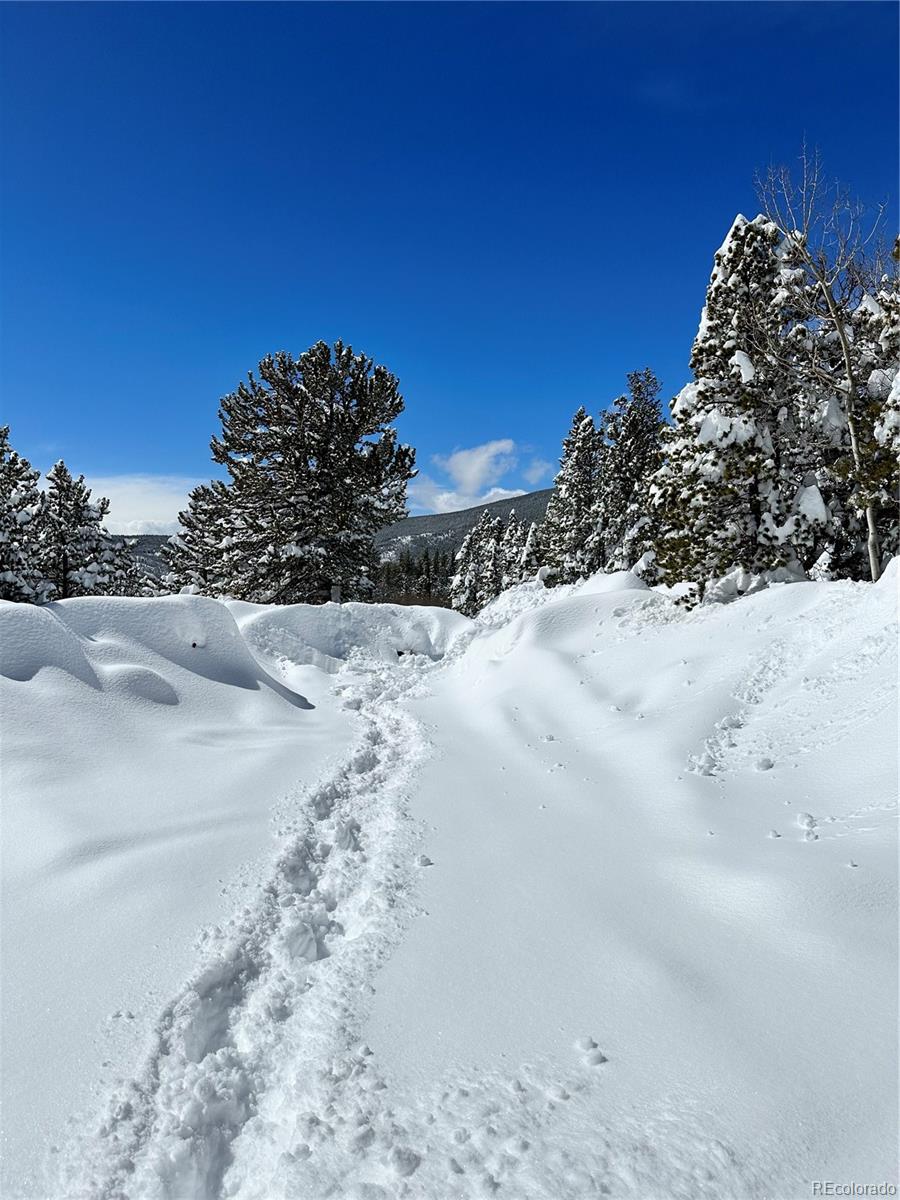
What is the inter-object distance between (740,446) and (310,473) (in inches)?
552

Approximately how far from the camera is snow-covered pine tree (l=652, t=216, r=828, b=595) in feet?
39.9

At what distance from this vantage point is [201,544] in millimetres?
28359

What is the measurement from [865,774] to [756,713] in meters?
1.99

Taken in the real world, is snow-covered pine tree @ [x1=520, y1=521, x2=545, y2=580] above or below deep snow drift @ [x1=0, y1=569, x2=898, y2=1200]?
above

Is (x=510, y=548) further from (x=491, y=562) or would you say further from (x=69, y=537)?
(x=69, y=537)

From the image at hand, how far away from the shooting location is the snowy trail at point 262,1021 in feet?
8.32

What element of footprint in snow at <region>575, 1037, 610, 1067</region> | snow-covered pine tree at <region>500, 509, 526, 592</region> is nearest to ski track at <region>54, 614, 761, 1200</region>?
footprint in snow at <region>575, 1037, 610, 1067</region>

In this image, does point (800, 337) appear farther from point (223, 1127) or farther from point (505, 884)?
point (223, 1127)

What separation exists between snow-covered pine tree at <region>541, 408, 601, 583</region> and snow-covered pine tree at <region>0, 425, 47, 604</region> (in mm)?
22971

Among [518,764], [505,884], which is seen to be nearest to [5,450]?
[518,764]

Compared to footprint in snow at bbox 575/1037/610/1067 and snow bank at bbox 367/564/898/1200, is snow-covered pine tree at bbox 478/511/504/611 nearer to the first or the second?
snow bank at bbox 367/564/898/1200

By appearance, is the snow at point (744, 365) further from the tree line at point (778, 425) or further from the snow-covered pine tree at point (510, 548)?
the snow-covered pine tree at point (510, 548)
